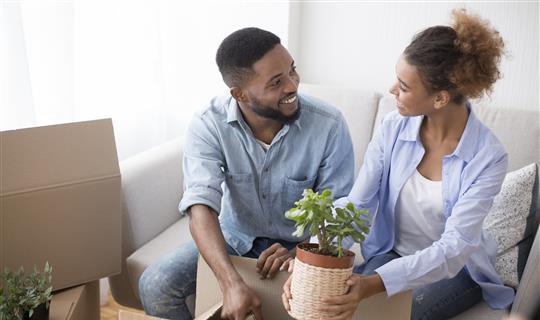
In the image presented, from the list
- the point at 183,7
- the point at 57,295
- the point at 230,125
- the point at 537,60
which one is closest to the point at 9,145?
the point at 57,295

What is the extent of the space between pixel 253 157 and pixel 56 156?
0.50 metres

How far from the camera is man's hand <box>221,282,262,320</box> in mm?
1303

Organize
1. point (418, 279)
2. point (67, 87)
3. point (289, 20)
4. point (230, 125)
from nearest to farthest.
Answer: point (418, 279) < point (230, 125) < point (67, 87) < point (289, 20)

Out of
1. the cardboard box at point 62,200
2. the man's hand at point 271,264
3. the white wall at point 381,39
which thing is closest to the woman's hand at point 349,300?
the man's hand at point 271,264

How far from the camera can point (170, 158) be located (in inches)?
82.2

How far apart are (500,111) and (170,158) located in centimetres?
110

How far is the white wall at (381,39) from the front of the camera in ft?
7.30

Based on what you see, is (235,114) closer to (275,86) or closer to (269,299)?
(275,86)

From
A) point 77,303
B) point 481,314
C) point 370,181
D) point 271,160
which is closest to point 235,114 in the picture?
A: point 271,160

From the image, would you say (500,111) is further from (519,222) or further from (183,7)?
(183,7)

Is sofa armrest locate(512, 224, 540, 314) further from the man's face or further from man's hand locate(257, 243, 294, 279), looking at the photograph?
the man's face

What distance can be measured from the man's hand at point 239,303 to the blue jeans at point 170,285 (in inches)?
12.5

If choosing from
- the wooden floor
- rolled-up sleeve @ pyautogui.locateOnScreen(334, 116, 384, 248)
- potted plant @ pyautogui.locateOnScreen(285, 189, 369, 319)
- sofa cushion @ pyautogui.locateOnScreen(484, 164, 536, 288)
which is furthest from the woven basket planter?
the wooden floor

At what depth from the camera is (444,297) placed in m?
1.52
